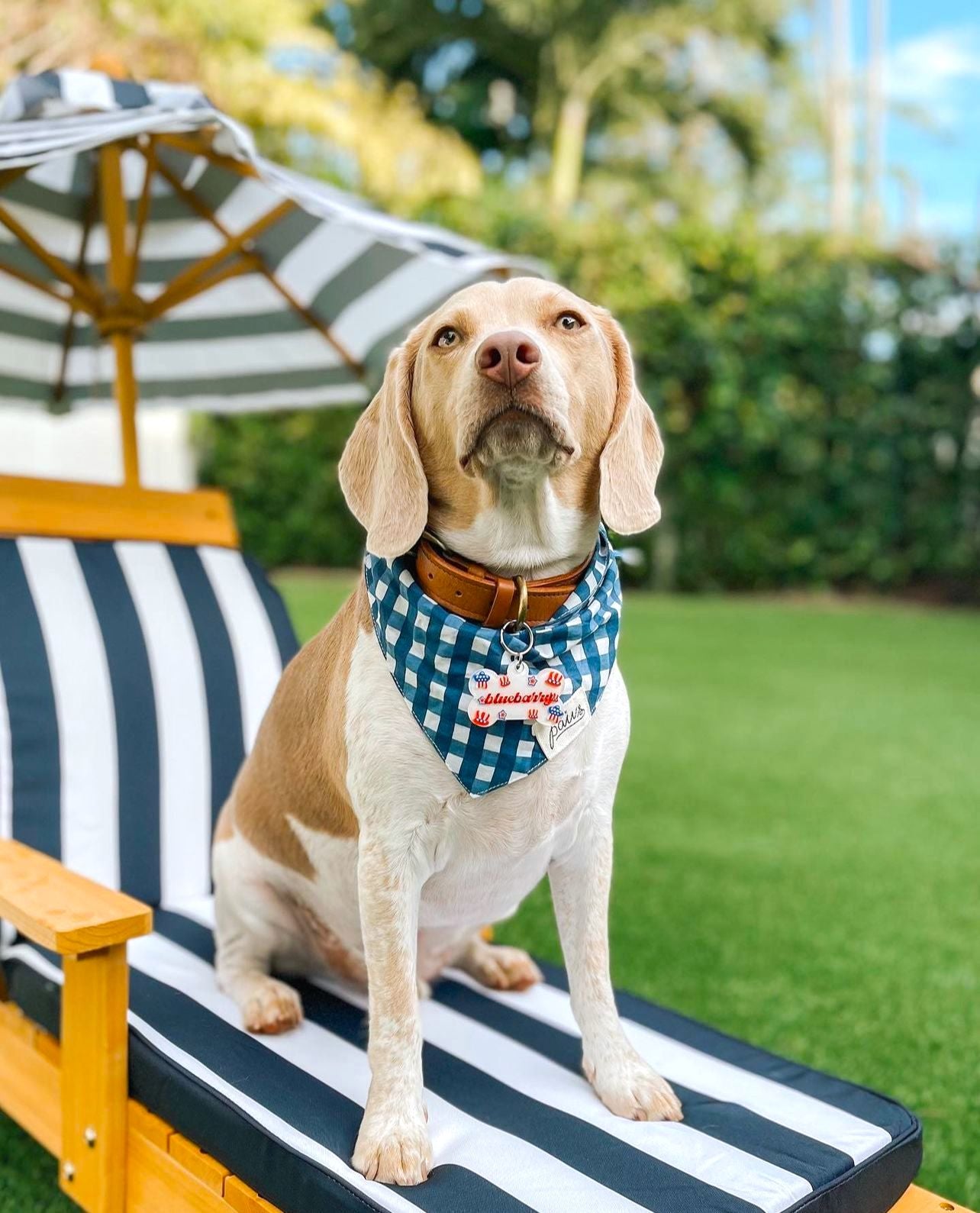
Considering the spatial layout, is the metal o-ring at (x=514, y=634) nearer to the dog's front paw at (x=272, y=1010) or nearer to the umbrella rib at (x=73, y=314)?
the dog's front paw at (x=272, y=1010)

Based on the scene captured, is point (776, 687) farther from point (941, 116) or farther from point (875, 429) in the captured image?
point (941, 116)

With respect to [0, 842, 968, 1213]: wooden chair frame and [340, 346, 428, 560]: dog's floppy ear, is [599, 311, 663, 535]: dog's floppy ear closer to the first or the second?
[340, 346, 428, 560]: dog's floppy ear

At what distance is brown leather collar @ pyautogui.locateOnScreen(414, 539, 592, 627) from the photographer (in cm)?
183

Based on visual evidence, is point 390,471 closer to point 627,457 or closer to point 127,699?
point 627,457

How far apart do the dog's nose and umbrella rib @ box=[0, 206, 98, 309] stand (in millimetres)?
2080

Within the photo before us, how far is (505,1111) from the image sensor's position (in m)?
1.96

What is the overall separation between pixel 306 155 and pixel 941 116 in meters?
17.5

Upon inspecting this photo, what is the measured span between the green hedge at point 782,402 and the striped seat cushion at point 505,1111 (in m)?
9.73

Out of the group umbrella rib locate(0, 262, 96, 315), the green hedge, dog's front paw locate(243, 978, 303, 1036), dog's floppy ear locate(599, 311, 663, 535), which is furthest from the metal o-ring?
the green hedge

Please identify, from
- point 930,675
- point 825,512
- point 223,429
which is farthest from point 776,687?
point 223,429

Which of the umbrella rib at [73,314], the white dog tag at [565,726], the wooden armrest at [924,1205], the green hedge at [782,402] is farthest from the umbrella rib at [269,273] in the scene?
the green hedge at [782,402]

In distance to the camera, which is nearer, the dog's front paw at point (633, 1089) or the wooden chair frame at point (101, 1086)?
the wooden chair frame at point (101, 1086)

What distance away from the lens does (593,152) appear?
73.7 feet

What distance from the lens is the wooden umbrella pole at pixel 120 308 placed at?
10.7 feet
